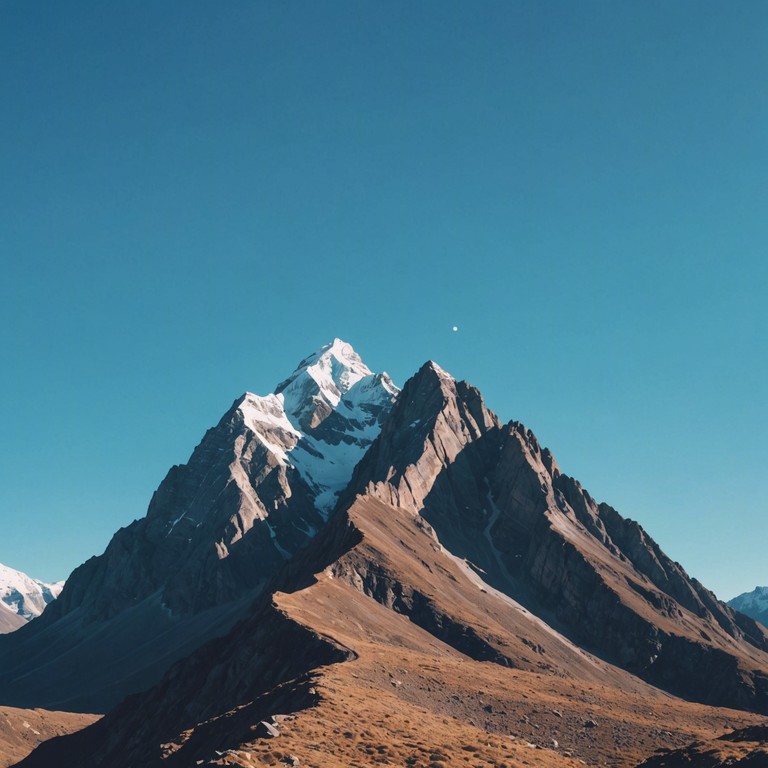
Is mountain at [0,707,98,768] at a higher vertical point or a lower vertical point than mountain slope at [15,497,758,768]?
lower

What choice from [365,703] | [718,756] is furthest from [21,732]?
[718,756]

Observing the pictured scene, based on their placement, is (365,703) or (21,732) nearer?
(365,703)

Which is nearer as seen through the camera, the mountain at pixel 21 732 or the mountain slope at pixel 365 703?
the mountain slope at pixel 365 703

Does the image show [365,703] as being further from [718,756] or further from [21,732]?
[21,732]

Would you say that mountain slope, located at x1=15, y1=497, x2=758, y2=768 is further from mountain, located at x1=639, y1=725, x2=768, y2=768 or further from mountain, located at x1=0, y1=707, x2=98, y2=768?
mountain, located at x1=639, y1=725, x2=768, y2=768

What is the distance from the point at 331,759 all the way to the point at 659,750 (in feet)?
175

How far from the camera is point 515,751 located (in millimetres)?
81062

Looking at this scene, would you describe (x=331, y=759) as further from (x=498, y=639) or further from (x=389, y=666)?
(x=498, y=639)

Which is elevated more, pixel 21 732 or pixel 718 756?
pixel 718 756

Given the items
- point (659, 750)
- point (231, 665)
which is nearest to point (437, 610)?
point (231, 665)

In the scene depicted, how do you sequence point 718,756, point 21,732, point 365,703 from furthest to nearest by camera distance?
point 21,732 → point 365,703 → point 718,756

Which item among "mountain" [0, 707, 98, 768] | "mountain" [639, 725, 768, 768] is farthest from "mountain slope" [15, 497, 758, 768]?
"mountain" [639, 725, 768, 768]

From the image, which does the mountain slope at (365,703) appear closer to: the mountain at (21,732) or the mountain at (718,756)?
the mountain at (21,732)

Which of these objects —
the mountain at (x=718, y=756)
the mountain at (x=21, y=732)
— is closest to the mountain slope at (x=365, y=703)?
the mountain at (x=21, y=732)
